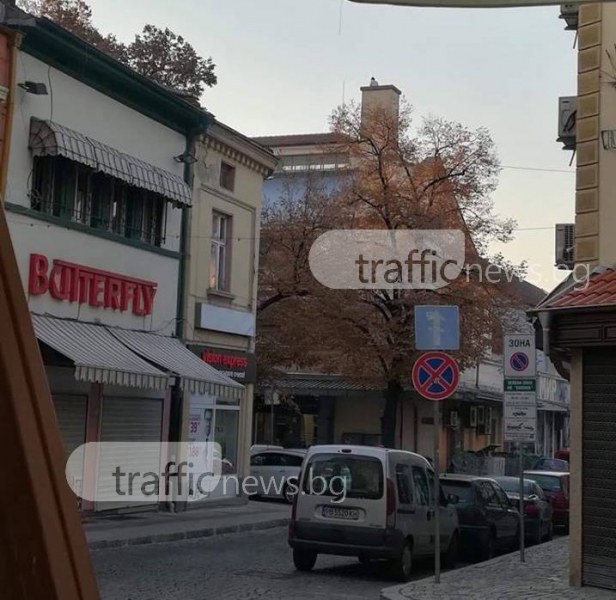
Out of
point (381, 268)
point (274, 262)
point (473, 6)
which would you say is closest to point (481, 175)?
point (381, 268)

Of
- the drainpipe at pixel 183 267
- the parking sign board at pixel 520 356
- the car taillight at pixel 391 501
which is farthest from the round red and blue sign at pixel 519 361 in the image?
the drainpipe at pixel 183 267

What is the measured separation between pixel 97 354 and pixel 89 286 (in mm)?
1793

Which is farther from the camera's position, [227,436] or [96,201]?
[227,436]

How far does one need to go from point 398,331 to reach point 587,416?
16657 mm

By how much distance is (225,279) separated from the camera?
23391 millimetres

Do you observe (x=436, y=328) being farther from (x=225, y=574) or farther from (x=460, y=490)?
(x=460, y=490)

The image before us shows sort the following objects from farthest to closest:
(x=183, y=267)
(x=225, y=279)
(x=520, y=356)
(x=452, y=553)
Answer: (x=225, y=279) < (x=183, y=267) < (x=452, y=553) < (x=520, y=356)

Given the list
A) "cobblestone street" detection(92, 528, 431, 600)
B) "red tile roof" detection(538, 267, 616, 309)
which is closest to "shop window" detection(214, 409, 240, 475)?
"cobblestone street" detection(92, 528, 431, 600)

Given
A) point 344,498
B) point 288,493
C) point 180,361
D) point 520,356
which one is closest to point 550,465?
point 288,493

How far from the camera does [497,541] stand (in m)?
17.0

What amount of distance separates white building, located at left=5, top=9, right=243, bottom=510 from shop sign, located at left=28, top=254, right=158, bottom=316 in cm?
2

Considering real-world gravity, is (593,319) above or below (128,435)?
above

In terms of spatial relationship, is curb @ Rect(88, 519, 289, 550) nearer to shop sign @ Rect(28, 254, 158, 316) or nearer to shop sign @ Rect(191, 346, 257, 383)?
shop sign @ Rect(191, 346, 257, 383)

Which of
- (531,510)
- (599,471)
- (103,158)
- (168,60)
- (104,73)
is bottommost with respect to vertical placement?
(531,510)
